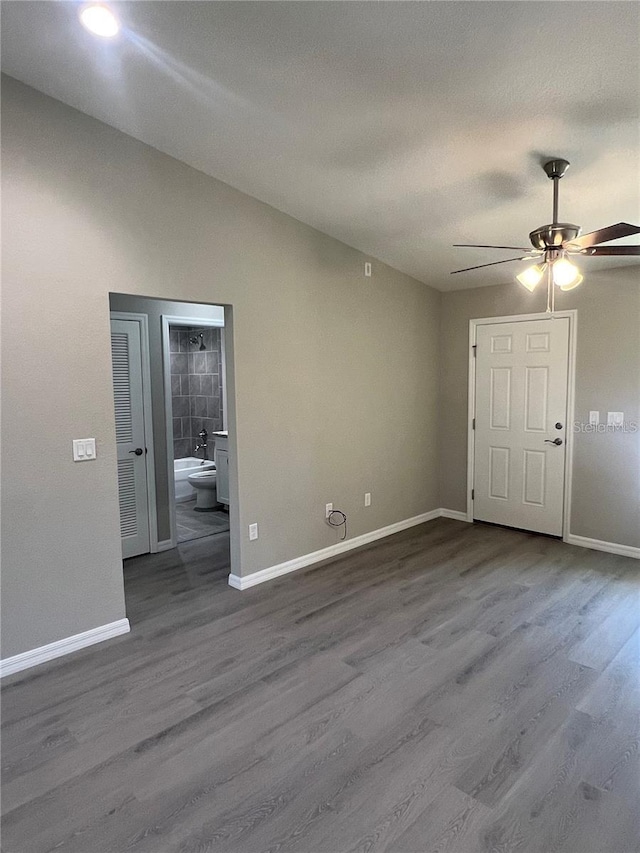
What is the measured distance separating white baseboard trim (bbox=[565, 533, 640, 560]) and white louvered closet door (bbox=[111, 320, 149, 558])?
3.89 meters

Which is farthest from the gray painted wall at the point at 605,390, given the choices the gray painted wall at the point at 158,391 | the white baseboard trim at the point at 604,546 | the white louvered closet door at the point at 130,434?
the white louvered closet door at the point at 130,434

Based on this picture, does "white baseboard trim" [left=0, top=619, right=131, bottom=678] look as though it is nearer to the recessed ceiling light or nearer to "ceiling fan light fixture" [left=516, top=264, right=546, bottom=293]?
the recessed ceiling light

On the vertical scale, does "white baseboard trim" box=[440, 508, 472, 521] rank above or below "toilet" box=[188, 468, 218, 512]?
below

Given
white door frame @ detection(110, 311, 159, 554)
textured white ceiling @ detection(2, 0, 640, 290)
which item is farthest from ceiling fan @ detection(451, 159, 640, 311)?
white door frame @ detection(110, 311, 159, 554)

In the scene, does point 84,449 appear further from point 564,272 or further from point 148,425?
point 564,272

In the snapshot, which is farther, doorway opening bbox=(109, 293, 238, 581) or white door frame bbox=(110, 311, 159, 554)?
white door frame bbox=(110, 311, 159, 554)

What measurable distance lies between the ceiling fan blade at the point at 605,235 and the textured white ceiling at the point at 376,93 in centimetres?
47

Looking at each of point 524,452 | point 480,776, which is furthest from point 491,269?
point 480,776

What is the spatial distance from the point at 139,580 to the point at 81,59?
331 centimetres

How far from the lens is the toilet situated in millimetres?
6031

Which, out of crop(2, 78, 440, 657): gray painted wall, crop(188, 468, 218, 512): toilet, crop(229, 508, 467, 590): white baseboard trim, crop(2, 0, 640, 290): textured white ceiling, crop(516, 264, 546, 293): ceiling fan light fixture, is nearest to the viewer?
crop(2, 0, 640, 290): textured white ceiling

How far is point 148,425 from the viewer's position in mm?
4441

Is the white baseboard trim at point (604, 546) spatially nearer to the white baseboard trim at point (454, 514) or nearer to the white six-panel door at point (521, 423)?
the white six-panel door at point (521, 423)

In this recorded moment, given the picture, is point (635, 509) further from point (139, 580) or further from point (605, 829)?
point (139, 580)
